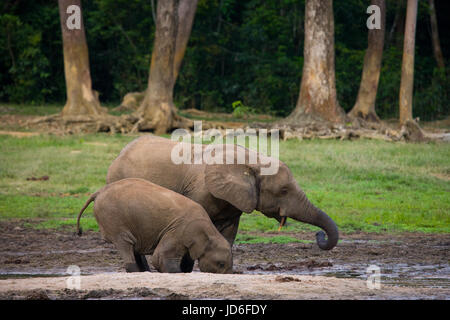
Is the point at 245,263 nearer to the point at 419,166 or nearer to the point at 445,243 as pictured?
the point at 445,243

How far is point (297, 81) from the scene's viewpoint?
95.6 ft

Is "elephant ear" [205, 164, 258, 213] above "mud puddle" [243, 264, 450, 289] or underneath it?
above

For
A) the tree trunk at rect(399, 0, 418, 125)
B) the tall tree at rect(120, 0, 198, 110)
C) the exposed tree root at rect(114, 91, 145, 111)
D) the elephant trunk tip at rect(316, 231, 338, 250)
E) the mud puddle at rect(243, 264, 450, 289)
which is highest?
the tall tree at rect(120, 0, 198, 110)

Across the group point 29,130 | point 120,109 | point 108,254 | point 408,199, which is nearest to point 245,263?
point 108,254

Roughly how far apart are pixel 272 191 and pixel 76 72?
14618 millimetres

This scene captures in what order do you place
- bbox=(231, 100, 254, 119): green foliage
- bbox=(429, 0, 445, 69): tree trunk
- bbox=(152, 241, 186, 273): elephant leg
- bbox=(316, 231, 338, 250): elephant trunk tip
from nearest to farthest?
bbox=(152, 241, 186, 273): elephant leg < bbox=(316, 231, 338, 250): elephant trunk tip < bbox=(231, 100, 254, 119): green foliage < bbox=(429, 0, 445, 69): tree trunk

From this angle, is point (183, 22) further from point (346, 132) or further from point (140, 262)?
point (140, 262)

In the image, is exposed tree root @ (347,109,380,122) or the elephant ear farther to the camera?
exposed tree root @ (347,109,380,122)

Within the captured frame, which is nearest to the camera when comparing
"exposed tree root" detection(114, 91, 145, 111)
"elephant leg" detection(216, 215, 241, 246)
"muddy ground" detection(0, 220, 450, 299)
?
"muddy ground" detection(0, 220, 450, 299)

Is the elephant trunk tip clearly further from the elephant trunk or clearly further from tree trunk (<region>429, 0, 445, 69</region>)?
tree trunk (<region>429, 0, 445, 69</region>)

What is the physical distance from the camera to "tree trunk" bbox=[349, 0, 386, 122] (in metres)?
24.0

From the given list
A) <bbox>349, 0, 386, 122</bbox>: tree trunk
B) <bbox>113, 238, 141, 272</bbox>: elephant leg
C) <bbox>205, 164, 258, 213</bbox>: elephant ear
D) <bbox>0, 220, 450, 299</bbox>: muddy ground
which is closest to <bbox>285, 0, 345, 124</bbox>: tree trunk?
<bbox>349, 0, 386, 122</bbox>: tree trunk

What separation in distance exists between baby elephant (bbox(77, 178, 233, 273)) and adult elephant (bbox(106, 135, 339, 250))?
1.85 feet

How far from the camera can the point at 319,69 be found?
2177 cm
